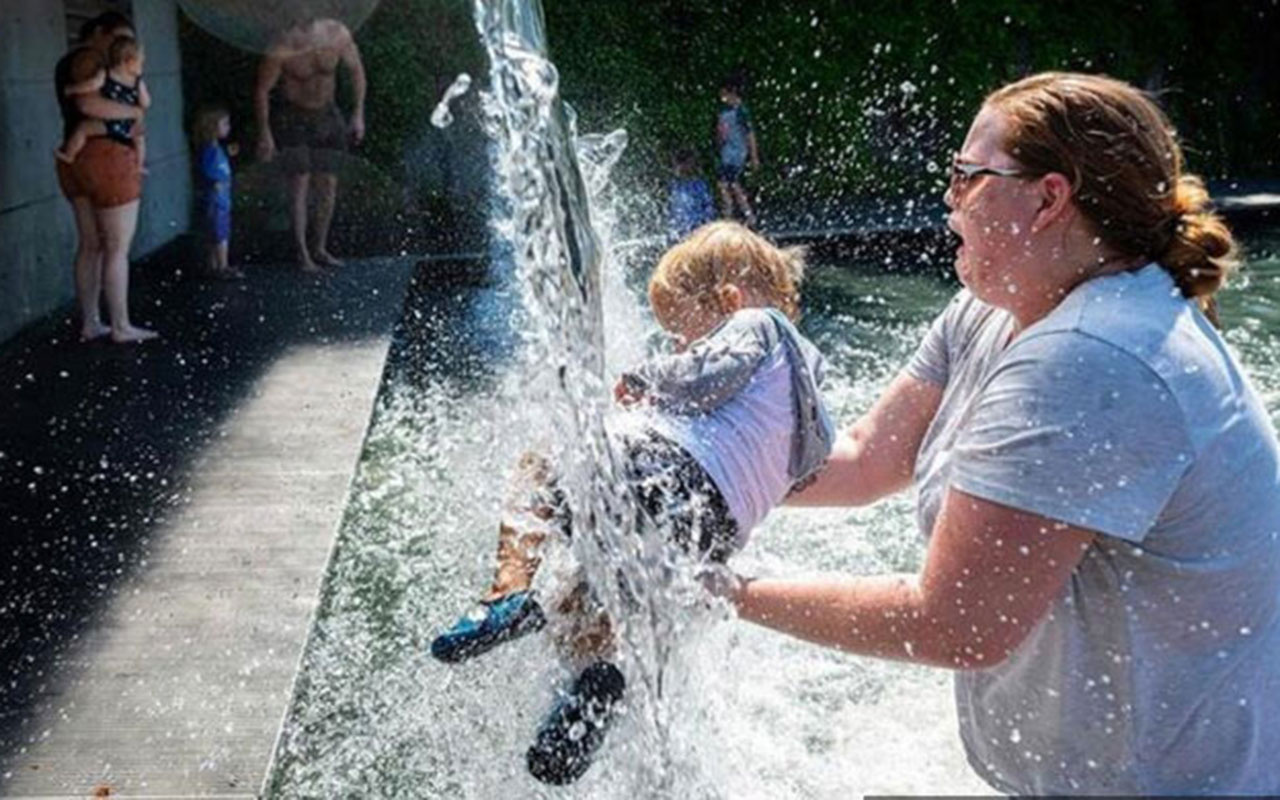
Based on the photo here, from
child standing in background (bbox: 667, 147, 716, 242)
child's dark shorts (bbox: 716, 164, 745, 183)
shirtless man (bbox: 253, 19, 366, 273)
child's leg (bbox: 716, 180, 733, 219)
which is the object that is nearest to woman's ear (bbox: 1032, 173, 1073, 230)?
shirtless man (bbox: 253, 19, 366, 273)

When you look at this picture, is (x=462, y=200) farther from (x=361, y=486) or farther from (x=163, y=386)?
(x=361, y=486)

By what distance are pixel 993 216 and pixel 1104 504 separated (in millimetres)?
398

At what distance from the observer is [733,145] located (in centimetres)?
1325

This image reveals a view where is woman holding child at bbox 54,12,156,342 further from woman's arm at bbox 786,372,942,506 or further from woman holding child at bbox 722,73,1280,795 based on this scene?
woman holding child at bbox 722,73,1280,795

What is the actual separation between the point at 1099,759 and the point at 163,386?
609 cm

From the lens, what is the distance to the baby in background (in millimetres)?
7770

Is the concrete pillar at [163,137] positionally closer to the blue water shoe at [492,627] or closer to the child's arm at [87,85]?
the child's arm at [87,85]

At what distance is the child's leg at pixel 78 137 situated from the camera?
7758mm

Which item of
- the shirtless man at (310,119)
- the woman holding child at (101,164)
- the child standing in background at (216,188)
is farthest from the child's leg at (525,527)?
the shirtless man at (310,119)

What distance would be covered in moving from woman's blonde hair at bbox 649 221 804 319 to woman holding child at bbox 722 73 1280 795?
4.38ft

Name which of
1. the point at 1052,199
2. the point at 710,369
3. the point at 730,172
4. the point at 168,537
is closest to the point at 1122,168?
the point at 1052,199

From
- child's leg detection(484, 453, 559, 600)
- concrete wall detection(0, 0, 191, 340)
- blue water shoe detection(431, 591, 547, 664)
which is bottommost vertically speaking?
concrete wall detection(0, 0, 191, 340)

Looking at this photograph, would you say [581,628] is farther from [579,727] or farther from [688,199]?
[688,199]

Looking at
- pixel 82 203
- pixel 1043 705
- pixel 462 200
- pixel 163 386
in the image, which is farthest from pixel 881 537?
pixel 462 200
